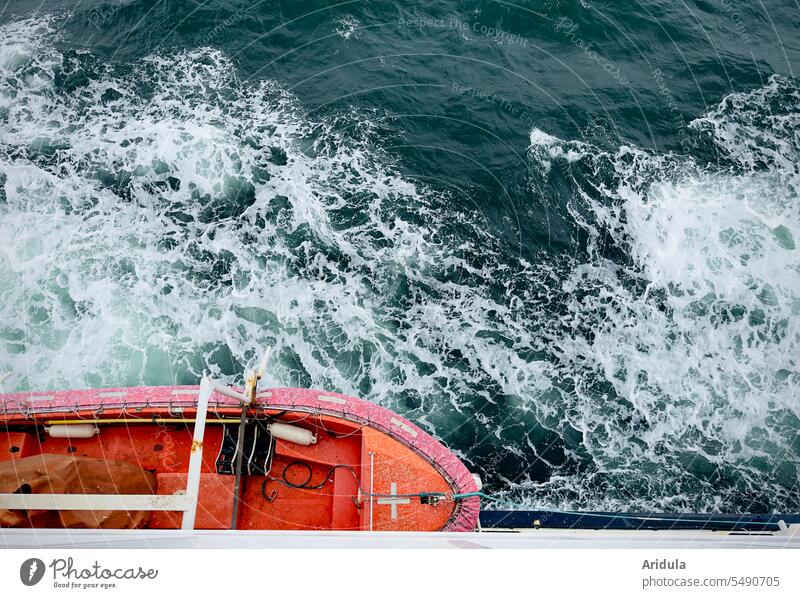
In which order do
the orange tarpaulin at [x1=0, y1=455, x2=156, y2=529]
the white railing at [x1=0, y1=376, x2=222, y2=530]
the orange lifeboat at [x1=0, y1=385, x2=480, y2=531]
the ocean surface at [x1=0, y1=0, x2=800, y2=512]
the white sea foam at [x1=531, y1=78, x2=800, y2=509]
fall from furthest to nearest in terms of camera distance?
1. the ocean surface at [x1=0, y1=0, x2=800, y2=512]
2. the white sea foam at [x1=531, y1=78, x2=800, y2=509]
3. the orange lifeboat at [x1=0, y1=385, x2=480, y2=531]
4. the orange tarpaulin at [x1=0, y1=455, x2=156, y2=529]
5. the white railing at [x1=0, y1=376, x2=222, y2=530]

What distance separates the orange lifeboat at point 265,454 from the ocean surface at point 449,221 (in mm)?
5100

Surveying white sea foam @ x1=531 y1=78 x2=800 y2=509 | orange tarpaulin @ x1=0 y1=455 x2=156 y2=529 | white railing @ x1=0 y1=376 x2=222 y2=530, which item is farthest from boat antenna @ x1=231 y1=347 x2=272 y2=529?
white sea foam @ x1=531 y1=78 x2=800 y2=509

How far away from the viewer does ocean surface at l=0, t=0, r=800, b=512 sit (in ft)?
86.9

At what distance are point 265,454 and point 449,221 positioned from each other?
51.2 ft

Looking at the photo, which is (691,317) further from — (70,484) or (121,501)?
(70,484)

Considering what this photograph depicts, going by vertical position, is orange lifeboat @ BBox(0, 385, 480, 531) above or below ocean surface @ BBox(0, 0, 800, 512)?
below

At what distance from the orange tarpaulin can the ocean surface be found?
8.02 m

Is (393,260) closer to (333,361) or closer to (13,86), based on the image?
(333,361)

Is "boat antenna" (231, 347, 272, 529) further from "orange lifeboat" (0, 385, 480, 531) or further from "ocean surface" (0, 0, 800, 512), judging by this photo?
"ocean surface" (0, 0, 800, 512)

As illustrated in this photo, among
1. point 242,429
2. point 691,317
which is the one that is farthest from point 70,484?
point 691,317

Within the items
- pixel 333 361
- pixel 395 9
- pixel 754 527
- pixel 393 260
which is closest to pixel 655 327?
pixel 754 527

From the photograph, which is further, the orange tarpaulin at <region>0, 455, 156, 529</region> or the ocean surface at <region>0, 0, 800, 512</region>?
the ocean surface at <region>0, 0, 800, 512</region>

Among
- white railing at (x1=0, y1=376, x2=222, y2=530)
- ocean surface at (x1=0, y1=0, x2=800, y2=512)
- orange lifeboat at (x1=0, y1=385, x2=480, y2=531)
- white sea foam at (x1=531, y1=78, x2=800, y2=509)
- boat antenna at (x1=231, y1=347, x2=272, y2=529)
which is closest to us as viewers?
white railing at (x1=0, y1=376, x2=222, y2=530)
